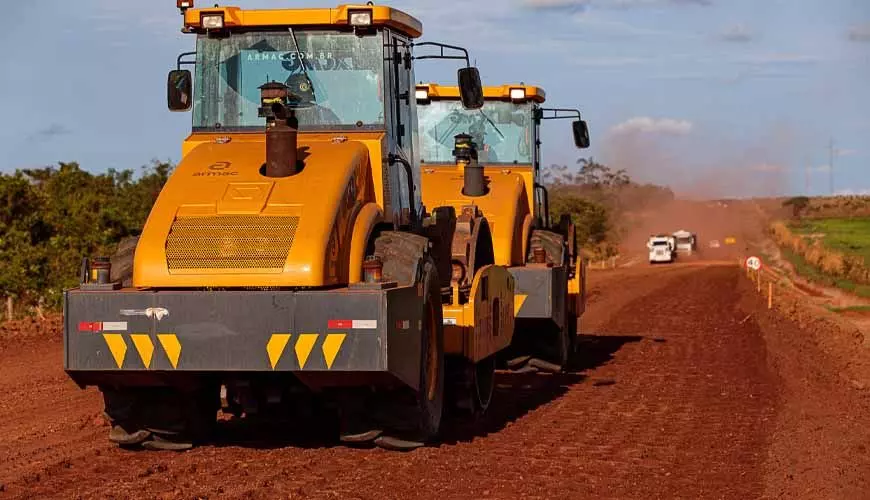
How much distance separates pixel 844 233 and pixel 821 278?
1601 inches

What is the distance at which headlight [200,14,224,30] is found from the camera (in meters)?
11.2

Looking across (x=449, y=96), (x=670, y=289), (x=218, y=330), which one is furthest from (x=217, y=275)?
(x=670, y=289)

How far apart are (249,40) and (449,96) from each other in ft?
24.2

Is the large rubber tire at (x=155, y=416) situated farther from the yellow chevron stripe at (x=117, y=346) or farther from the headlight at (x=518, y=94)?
the headlight at (x=518, y=94)

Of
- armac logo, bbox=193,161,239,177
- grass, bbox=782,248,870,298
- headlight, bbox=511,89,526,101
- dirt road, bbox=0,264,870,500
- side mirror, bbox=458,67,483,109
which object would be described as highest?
headlight, bbox=511,89,526,101

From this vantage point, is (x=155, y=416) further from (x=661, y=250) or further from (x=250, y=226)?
(x=661, y=250)

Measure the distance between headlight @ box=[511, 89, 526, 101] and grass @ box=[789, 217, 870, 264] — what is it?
40.6 meters

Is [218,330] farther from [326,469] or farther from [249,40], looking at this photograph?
[249,40]

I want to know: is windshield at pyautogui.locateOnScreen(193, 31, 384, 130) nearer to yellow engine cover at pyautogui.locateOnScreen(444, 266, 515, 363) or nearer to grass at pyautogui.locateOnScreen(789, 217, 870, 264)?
yellow engine cover at pyautogui.locateOnScreen(444, 266, 515, 363)

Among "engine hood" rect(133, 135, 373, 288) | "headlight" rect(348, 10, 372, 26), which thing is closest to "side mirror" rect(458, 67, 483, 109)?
"headlight" rect(348, 10, 372, 26)

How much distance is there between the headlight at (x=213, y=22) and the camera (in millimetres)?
11234

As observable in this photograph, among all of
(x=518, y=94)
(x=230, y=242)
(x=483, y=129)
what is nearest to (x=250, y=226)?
(x=230, y=242)

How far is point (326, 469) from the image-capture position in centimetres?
957

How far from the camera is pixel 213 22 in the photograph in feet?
36.9
